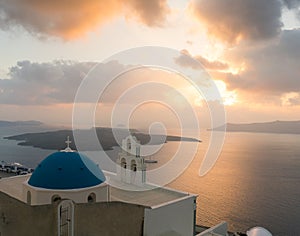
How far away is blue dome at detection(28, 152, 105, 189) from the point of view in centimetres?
667

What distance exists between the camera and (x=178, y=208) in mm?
7508

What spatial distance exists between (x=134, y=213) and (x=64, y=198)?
1.58 metres

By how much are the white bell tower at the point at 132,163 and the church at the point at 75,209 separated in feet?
6.08

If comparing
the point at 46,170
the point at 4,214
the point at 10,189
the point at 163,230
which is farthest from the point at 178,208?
the point at 10,189

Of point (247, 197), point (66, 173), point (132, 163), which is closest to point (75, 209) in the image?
point (66, 173)

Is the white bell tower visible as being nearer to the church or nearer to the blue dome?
the church

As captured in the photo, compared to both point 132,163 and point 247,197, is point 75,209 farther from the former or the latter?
point 247,197

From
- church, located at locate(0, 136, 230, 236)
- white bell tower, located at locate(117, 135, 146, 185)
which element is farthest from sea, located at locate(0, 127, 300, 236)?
church, located at locate(0, 136, 230, 236)

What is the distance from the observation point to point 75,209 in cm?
635

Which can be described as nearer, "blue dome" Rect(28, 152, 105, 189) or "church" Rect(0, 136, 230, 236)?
"church" Rect(0, 136, 230, 236)

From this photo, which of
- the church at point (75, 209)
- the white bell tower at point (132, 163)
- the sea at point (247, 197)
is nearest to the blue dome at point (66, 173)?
the church at point (75, 209)

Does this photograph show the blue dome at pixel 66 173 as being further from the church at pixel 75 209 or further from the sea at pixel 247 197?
the sea at pixel 247 197

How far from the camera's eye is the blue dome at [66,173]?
667 cm

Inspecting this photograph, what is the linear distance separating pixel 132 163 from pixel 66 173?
10.2 feet
